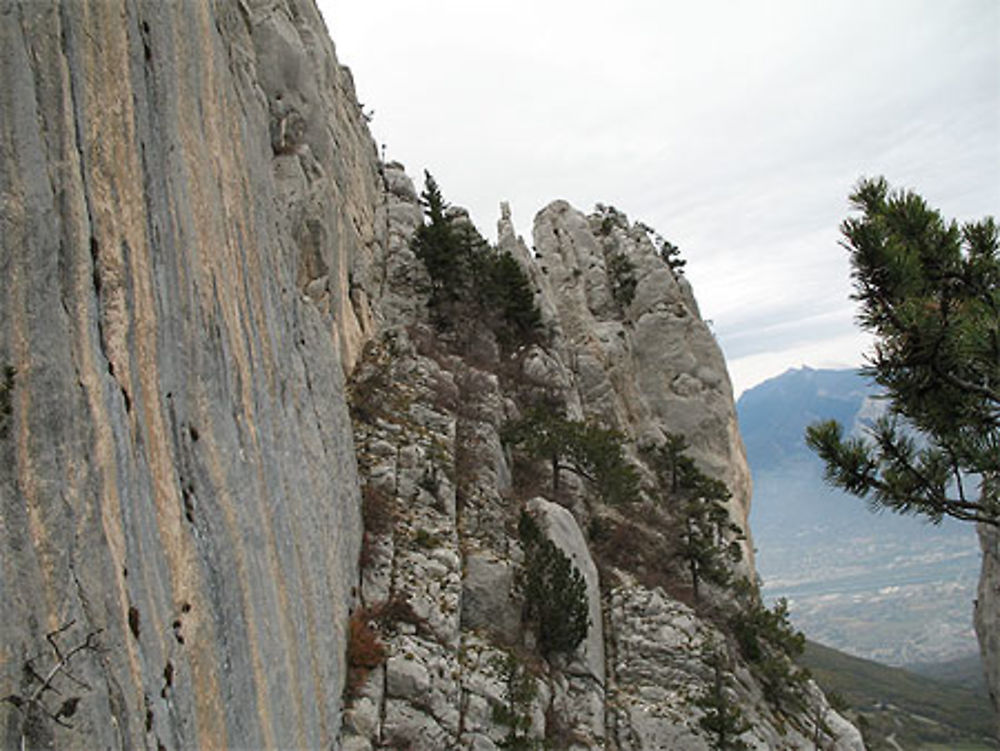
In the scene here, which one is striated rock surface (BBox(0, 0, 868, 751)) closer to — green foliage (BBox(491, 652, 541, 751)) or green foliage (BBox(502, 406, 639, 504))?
green foliage (BBox(491, 652, 541, 751))

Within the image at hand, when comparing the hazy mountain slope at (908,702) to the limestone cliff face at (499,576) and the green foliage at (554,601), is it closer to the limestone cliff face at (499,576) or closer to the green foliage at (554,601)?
the limestone cliff face at (499,576)

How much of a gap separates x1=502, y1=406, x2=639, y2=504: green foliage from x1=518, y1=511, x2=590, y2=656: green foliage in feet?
26.4

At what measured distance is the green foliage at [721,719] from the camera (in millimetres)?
24781

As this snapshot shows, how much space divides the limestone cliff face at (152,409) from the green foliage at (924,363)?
1102 cm

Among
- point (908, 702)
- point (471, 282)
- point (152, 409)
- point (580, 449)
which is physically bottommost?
point (908, 702)

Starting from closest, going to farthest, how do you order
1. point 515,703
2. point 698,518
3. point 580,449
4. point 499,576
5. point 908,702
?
point 515,703 → point 499,576 → point 580,449 → point 698,518 → point 908,702

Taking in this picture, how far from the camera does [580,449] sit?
119 ft

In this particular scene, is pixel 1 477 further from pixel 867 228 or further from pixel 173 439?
pixel 867 228

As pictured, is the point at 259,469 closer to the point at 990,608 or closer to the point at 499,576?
the point at 499,576

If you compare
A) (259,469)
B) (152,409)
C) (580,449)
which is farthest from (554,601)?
(152,409)

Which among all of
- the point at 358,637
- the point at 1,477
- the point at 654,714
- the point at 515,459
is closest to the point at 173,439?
the point at 1,477

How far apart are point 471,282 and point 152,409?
1518 inches

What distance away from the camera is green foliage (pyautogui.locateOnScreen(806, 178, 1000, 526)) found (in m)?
9.51

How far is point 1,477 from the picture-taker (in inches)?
310
